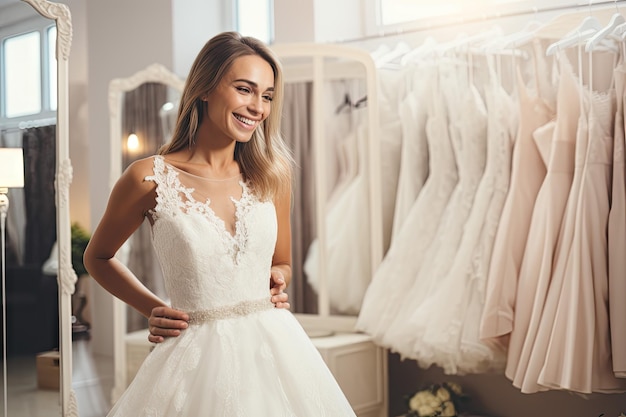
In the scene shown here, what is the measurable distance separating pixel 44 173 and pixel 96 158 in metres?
1.47

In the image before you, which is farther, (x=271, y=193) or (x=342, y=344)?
(x=342, y=344)

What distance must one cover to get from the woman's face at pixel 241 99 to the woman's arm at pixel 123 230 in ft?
Result: 0.62

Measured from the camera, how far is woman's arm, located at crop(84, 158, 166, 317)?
171cm

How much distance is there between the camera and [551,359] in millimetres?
2580

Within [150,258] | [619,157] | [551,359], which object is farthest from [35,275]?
[619,157]

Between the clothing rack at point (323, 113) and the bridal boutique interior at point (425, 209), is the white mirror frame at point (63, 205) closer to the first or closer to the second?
the bridal boutique interior at point (425, 209)

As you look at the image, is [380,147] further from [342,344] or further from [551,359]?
[551,359]

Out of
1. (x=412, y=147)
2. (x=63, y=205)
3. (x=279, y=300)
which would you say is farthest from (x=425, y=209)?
(x=279, y=300)

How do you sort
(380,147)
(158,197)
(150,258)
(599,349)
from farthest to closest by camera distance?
(150,258) → (380,147) → (599,349) → (158,197)

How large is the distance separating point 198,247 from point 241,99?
0.33 m

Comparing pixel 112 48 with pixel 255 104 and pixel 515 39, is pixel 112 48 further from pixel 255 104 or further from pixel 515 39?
pixel 255 104

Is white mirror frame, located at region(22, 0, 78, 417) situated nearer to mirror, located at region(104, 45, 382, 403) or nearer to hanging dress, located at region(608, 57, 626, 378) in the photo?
mirror, located at region(104, 45, 382, 403)

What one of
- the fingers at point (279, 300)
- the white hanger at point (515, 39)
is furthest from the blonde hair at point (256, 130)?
the white hanger at point (515, 39)

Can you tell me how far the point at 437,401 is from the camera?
330 cm
